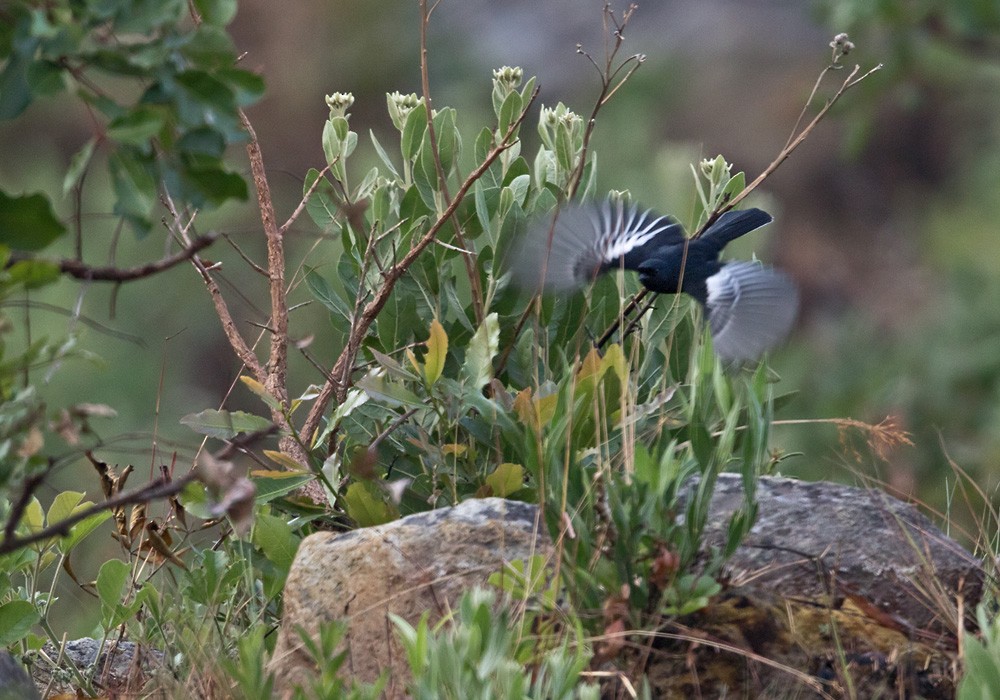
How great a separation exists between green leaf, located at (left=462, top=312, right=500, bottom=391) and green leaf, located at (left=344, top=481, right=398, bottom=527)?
0.92ft

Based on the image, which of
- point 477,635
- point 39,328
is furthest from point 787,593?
point 39,328

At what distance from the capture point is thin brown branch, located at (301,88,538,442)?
248 centimetres

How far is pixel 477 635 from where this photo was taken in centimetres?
169

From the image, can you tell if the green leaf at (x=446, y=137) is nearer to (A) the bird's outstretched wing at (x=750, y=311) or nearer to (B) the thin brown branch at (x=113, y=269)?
(A) the bird's outstretched wing at (x=750, y=311)

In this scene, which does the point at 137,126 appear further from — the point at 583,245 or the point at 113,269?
the point at 583,245

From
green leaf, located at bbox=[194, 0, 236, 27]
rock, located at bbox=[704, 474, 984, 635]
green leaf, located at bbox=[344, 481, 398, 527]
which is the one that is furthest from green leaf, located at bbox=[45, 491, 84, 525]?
rock, located at bbox=[704, 474, 984, 635]

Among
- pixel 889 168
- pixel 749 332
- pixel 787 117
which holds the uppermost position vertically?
pixel 749 332

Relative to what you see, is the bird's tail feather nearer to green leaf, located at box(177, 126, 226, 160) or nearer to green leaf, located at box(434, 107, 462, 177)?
green leaf, located at box(434, 107, 462, 177)

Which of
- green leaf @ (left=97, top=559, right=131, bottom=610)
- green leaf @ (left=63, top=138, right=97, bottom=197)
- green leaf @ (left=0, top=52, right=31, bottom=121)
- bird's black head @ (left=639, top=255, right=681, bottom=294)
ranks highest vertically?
green leaf @ (left=0, top=52, right=31, bottom=121)

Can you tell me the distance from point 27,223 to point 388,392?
0.82 meters

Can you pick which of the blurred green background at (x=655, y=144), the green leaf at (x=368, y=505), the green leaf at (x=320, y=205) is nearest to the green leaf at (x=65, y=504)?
the green leaf at (x=368, y=505)

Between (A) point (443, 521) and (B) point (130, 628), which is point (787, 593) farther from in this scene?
(B) point (130, 628)

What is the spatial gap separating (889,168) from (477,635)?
51.7 feet

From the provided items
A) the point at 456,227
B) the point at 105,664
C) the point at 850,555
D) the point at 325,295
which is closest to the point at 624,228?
the point at 456,227
